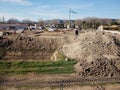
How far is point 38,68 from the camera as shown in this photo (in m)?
18.0

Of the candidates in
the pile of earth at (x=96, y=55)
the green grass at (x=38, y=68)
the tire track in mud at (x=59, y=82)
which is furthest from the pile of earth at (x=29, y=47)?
the tire track in mud at (x=59, y=82)

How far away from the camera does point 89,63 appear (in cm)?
1733

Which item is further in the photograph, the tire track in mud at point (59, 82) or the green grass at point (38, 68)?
the green grass at point (38, 68)

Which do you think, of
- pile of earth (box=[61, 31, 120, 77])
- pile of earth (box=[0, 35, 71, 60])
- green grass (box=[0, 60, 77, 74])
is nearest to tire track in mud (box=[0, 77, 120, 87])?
pile of earth (box=[61, 31, 120, 77])

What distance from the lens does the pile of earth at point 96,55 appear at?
17.0 metres

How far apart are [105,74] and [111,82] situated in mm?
1632

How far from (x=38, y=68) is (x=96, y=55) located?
14.5 feet

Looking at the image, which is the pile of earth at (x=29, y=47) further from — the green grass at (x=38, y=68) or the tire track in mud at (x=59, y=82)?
the tire track in mud at (x=59, y=82)

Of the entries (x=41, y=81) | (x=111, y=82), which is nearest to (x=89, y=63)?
(x=111, y=82)

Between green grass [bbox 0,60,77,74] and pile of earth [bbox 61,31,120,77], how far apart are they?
859mm

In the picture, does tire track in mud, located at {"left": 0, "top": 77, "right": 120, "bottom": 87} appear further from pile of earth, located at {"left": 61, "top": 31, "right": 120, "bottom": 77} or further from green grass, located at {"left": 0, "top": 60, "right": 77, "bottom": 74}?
green grass, located at {"left": 0, "top": 60, "right": 77, "bottom": 74}

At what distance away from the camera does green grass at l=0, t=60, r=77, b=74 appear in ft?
56.7

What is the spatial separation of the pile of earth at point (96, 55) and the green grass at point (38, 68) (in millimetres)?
859

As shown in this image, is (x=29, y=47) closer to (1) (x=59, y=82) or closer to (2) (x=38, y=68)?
(2) (x=38, y=68)
